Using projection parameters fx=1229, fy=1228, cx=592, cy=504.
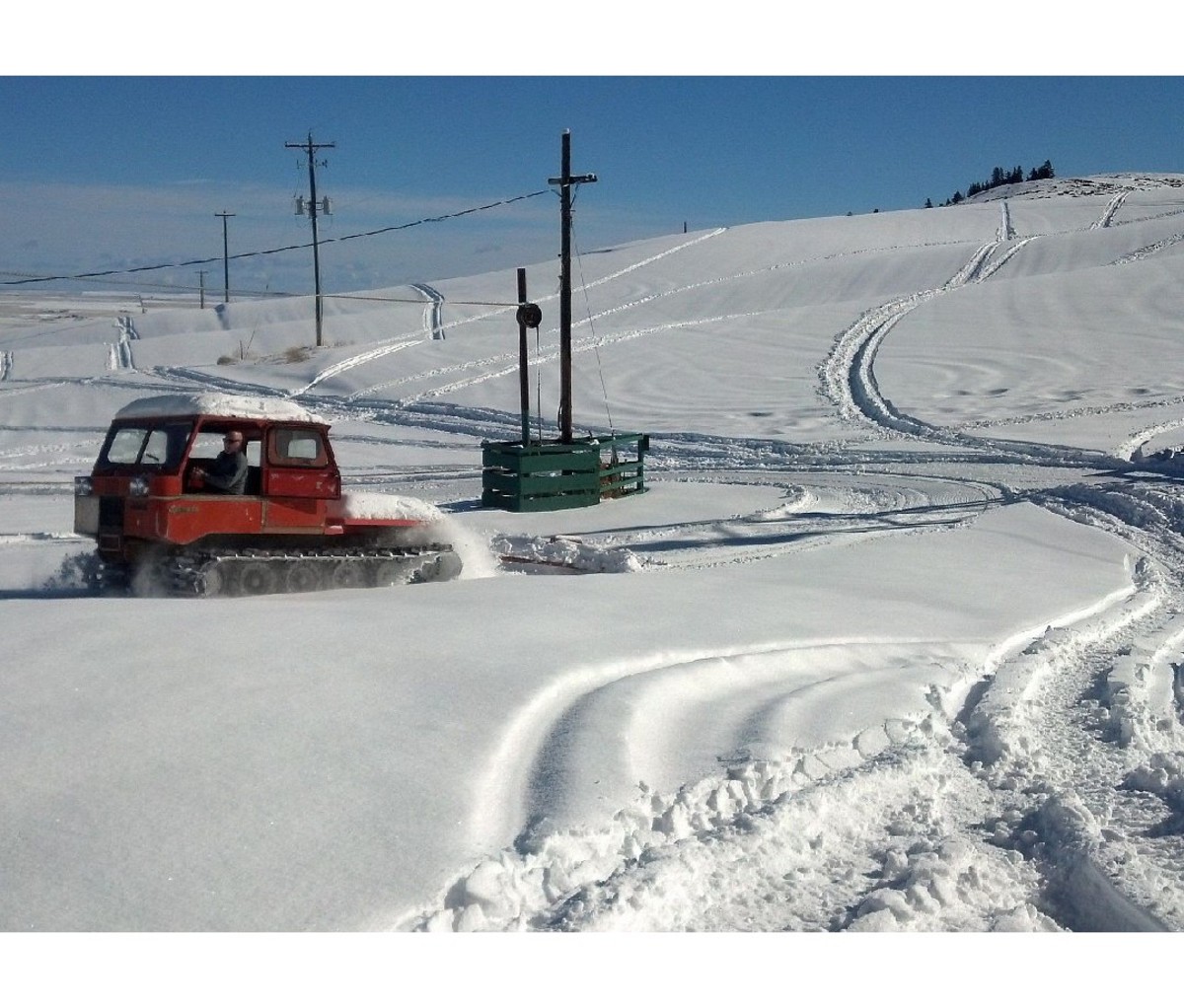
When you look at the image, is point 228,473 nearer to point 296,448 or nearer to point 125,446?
point 296,448

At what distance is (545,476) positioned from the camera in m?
18.8

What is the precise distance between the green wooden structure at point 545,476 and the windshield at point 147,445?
8671 mm

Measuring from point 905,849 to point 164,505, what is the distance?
6.36 metres

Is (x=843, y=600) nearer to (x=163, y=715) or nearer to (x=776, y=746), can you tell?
(x=776, y=746)

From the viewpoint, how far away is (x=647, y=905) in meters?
4.53

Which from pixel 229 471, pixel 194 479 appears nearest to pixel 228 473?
pixel 229 471

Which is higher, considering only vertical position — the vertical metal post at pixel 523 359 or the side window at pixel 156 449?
the vertical metal post at pixel 523 359

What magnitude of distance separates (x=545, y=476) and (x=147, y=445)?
917cm

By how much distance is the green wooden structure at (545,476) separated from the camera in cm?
1858

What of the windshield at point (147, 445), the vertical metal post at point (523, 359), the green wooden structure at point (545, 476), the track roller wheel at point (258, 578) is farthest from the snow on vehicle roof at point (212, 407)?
the vertical metal post at point (523, 359)

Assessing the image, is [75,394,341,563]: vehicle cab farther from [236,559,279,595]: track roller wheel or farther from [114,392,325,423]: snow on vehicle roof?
[236,559,279,595]: track roller wheel

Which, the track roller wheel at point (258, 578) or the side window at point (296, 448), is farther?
the side window at point (296, 448)

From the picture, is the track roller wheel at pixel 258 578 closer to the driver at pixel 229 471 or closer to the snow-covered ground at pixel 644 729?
the driver at pixel 229 471

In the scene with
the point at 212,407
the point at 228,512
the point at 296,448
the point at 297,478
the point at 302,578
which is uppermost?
the point at 212,407
